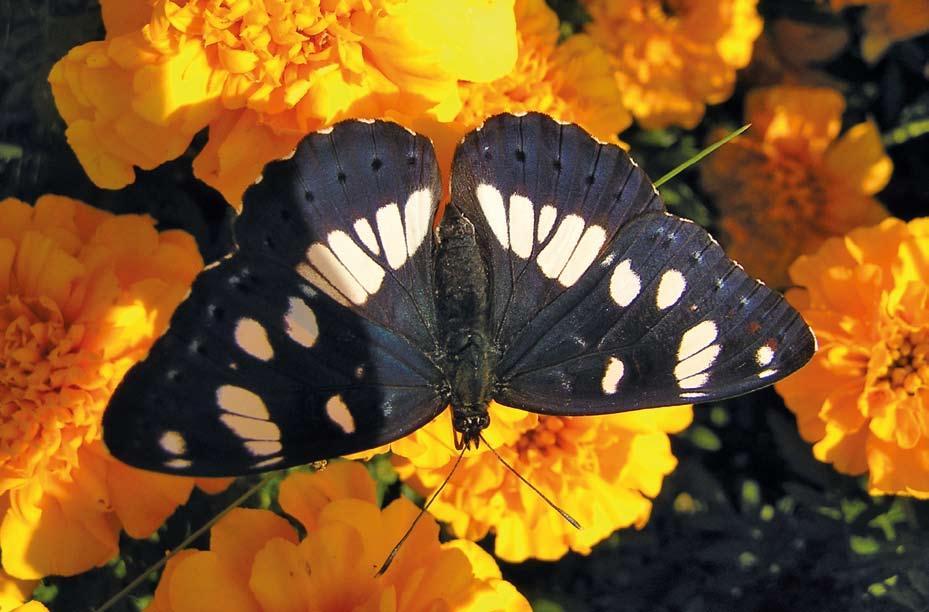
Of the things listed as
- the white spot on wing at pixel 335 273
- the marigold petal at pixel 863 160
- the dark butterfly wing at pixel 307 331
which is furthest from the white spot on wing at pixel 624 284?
the marigold petal at pixel 863 160

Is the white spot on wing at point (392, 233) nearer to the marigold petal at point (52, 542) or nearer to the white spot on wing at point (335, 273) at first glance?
the white spot on wing at point (335, 273)

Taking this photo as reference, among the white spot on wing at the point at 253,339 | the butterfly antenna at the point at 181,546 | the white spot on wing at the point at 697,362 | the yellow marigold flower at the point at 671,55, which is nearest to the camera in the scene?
the white spot on wing at the point at 253,339

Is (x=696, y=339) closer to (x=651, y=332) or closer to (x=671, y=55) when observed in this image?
(x=651, y=332)

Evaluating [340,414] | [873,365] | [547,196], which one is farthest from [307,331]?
[873,365]

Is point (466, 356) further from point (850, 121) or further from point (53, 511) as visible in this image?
point (850, 121)

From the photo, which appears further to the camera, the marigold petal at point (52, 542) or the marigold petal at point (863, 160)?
the marigold petal at point (863, 160)

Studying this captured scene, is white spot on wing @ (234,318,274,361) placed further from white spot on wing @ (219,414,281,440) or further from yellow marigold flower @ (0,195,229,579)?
yellow marigold flower @ (0,195,229,579)
